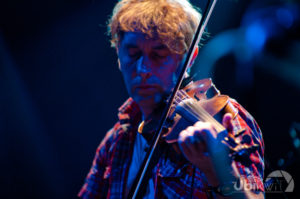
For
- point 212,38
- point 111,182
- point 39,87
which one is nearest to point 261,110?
point 212,38

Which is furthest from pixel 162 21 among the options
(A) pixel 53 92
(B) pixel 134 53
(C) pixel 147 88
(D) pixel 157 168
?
(A) pixel 53 92

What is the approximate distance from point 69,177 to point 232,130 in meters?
1.52

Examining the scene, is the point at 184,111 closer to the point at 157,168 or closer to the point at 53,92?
the point at 157,168

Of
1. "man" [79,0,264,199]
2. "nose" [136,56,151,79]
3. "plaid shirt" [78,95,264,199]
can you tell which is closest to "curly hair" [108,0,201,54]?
"man" [79,0,264,199]

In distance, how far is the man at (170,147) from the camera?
0.64m

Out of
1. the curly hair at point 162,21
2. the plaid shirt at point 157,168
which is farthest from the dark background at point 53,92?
the curly hair at point 162,21

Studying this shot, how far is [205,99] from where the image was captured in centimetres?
84

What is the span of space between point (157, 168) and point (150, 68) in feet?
1.25

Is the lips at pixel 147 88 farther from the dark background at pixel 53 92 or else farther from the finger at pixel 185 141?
the dark background at pixel 53 92

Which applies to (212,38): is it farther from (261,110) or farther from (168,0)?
(261,110)

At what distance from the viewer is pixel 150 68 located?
101 cm

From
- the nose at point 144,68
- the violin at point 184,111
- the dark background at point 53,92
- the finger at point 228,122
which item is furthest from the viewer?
the dark background at point 53,92

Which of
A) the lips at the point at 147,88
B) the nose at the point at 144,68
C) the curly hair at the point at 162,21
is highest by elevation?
the curly hair at the point at 162,21

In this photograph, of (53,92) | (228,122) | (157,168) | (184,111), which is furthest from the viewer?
(53,92)
